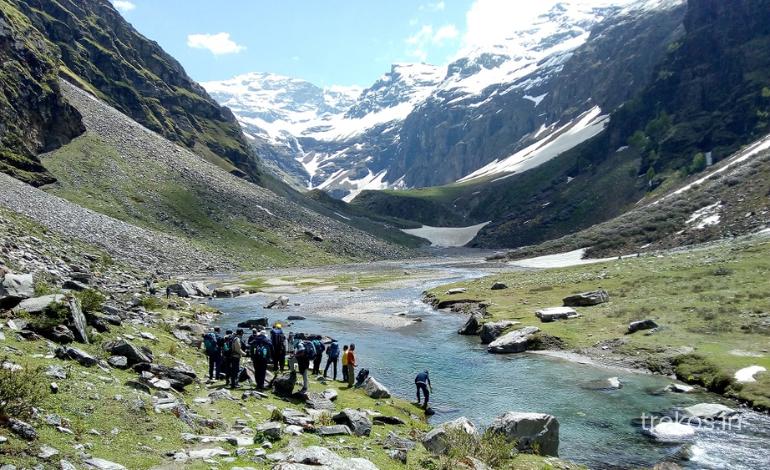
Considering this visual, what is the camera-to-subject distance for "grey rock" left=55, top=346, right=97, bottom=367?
19922 mm

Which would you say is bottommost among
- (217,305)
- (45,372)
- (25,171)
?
(217,305)

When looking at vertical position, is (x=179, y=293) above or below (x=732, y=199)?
below

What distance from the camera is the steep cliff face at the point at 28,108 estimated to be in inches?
4496

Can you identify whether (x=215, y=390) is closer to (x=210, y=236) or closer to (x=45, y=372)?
(x=45, y=372)

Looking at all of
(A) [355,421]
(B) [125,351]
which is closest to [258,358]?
(B) [125,351]

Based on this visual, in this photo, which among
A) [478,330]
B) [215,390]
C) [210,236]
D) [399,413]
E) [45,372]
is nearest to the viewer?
[45,372]

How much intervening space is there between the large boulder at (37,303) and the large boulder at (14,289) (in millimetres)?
347

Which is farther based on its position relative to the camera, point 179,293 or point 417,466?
point 179,293

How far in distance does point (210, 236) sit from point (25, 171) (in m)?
40.6

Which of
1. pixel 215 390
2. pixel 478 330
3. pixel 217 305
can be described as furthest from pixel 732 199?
pixel 215 390

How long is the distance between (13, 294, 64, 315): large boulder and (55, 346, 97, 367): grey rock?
3188 millimetres

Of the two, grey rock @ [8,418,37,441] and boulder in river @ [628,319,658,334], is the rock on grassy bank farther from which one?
grey rock @ [8,418,37,441]

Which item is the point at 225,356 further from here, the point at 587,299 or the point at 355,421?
the point at 587,299

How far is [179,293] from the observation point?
72750mm
